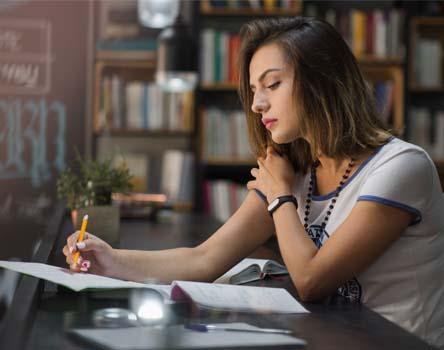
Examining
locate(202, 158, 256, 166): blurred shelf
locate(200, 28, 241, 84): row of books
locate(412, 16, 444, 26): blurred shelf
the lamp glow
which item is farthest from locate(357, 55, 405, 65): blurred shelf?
the lamp glow

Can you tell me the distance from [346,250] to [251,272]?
0.92 ft

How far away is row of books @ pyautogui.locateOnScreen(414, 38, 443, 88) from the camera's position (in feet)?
15.2

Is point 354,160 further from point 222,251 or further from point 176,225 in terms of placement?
point 176,225

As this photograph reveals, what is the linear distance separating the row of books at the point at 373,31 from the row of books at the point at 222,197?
1.01 meters

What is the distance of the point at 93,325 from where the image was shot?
3.57ft

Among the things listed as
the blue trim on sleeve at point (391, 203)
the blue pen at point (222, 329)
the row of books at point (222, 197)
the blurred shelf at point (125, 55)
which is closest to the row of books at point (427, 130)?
the row of books at point (222, 197)

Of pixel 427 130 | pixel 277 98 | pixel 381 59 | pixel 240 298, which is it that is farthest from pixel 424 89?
pixel 240 298

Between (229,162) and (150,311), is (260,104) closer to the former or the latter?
(150,311)

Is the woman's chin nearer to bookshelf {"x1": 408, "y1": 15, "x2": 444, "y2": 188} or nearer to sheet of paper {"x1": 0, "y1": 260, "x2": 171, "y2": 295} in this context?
sheet of paper {"x1": 0, "y1": 260, "x2": 171, "y2": 295}

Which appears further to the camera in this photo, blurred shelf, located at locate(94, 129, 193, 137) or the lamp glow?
blurred shelf, located at locate(94, 129, 193, 137)

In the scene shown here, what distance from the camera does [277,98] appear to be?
1.61 m

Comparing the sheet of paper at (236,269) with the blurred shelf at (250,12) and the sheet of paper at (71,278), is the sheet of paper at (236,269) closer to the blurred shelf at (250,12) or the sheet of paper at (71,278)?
the sheet of paper at (71,278)

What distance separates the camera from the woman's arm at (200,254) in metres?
1.50

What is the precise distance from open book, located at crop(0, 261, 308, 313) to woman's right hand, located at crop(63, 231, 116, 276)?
100 millimetres
